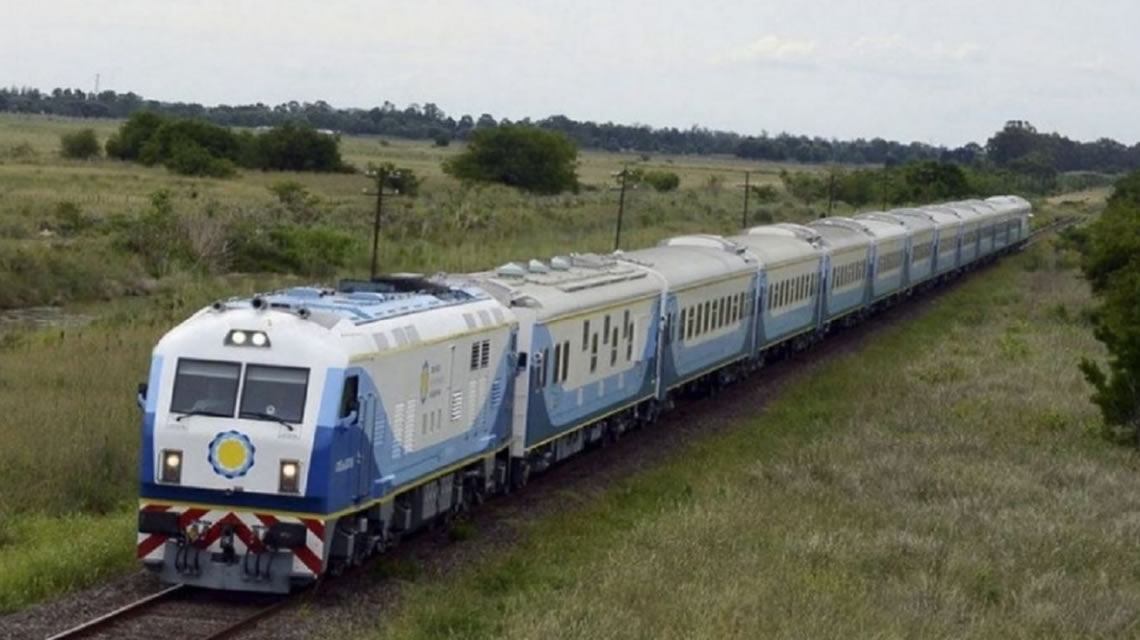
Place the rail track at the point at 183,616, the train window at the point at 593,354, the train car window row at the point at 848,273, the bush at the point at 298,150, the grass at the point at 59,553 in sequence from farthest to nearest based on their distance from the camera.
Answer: the bush at the point at 298,150 → the train car window row at the point at 848,273 → the train window at the point at 593,354 → the grass at the point at 59,553 → the rail track at the point at 183,616

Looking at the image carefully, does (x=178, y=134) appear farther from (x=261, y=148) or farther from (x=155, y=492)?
(x=155, y=492)

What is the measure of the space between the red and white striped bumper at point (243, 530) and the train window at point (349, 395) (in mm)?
1033

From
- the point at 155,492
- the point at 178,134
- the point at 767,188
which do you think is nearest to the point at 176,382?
the point at 155,492

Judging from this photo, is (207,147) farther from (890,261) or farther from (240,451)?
(240,451)

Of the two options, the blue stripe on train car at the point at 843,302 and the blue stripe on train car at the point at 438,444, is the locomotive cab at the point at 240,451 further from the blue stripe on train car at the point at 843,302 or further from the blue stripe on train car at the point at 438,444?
the blue stripe on train car at the point at 843,302

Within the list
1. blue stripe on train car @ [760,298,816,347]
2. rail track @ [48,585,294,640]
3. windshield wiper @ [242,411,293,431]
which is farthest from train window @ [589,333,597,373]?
blue stripe on train car @ [760,298,816,347]

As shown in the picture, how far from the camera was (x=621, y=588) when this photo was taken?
16.9m

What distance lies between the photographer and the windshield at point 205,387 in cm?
1673

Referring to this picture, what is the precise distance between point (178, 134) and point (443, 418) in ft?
296

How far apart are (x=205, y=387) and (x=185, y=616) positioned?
2086 millimetres

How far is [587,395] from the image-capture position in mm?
26141

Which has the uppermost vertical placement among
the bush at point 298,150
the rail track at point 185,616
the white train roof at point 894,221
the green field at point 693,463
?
the bush at point 298,150

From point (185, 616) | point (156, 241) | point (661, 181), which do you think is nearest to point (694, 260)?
point (185, 616)

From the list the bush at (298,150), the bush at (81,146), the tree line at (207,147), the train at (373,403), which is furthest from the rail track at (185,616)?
the bush at (81,146)
